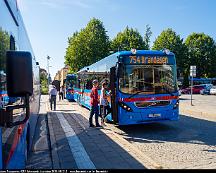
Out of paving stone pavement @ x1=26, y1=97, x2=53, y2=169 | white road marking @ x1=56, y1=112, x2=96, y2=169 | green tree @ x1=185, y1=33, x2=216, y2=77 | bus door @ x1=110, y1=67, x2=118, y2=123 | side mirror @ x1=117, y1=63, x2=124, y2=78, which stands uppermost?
green tree @ x1=185, y1=33, x2=216, y2=77

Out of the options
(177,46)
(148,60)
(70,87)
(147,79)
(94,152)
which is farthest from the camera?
(177,46)

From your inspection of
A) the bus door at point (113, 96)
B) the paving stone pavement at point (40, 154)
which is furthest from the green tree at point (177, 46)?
the paving stone pavement at point (40, 154)

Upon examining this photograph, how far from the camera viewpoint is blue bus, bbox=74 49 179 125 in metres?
11.3

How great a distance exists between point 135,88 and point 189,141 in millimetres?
2936

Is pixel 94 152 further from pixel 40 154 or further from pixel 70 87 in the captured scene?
pixel 70 87

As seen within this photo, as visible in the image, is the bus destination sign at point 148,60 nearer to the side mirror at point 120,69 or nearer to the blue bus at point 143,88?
the blue bus at point 143,88

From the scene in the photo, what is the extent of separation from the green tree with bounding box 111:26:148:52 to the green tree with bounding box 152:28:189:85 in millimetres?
5186

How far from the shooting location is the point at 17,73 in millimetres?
2895

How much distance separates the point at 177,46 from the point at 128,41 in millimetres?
10805

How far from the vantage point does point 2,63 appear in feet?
10.6

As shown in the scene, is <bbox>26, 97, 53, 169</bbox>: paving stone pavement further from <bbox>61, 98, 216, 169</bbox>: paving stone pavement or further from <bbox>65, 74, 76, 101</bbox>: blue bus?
<bbox>65, 74, 76, 101</bbox>: blue bus

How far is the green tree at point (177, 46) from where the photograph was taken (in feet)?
213

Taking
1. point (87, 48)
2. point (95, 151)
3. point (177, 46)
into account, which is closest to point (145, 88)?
point (95, 151)

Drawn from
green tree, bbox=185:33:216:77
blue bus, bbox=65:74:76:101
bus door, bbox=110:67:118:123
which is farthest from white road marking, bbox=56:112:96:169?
green tree, bbox=185:33:216:77
